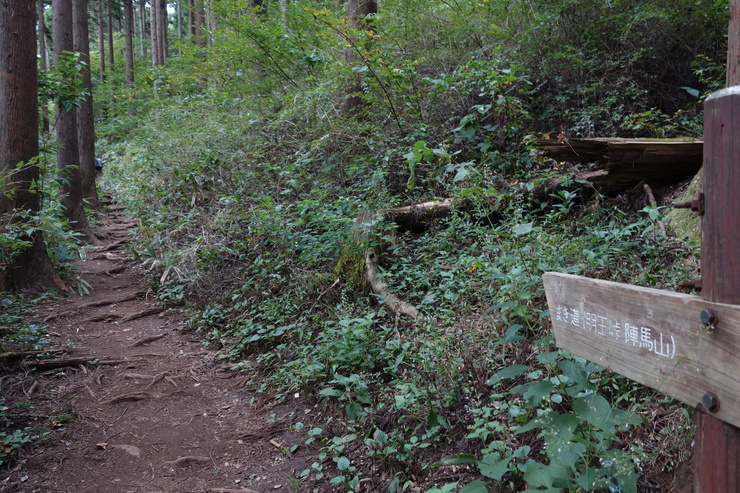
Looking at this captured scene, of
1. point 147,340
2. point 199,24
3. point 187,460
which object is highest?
point 199,24

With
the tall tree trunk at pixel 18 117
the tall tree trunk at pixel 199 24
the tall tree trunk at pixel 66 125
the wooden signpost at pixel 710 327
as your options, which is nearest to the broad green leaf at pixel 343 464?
the wooden signpost at pixel 710 327

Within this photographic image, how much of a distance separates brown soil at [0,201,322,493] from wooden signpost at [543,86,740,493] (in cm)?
280

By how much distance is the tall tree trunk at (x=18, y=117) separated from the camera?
6871 millimetres

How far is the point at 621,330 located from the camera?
1769mm

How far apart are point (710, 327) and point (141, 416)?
5.02 metres

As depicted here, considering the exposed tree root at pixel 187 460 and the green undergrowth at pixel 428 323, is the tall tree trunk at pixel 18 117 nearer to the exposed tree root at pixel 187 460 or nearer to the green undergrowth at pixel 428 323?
the green undergrowth at pixel 428 323

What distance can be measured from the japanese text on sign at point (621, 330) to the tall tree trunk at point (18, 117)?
724cm

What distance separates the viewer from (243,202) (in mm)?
8508

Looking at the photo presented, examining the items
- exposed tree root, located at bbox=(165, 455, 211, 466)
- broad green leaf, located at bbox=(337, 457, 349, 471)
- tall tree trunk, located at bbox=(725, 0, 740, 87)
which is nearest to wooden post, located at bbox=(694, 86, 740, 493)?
broad green leaf, located at bbox=(337, 457, 349, 471)

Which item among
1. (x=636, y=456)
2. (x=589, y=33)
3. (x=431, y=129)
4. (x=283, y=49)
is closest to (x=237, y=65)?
(x=283, y=49)

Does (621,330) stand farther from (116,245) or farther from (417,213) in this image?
(116,245)

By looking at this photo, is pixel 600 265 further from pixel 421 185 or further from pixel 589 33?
pixel 589 33

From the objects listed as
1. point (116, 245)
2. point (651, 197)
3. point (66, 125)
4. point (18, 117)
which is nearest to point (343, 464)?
point (651, 197)

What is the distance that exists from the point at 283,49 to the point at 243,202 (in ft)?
14.3
